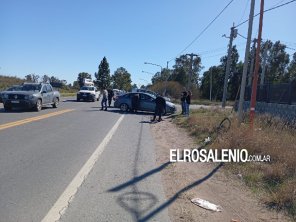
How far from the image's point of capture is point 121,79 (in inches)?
6250

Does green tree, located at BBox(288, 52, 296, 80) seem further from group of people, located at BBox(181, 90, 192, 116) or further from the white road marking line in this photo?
the white road marking line

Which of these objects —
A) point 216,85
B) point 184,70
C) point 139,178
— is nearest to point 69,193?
point 139,178

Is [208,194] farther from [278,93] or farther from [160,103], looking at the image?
[278,93]

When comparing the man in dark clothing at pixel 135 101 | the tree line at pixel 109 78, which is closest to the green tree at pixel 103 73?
the tree line at pixel 109 78

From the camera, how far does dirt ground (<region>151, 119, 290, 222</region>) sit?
19.2ft

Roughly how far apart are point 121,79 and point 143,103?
132m

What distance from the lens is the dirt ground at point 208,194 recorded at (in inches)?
230

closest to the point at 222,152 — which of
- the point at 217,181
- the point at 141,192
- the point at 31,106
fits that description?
the point at 217,181

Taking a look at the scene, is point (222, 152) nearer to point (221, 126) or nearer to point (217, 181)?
point (217, 181)

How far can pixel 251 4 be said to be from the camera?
16.1 metres

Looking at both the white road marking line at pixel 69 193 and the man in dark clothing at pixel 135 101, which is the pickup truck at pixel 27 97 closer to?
the man in dark clothing at pixel 135 101

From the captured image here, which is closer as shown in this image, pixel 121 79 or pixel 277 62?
pixel 277 62

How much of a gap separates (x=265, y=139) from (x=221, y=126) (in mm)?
3634

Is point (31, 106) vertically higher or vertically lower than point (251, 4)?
lower
